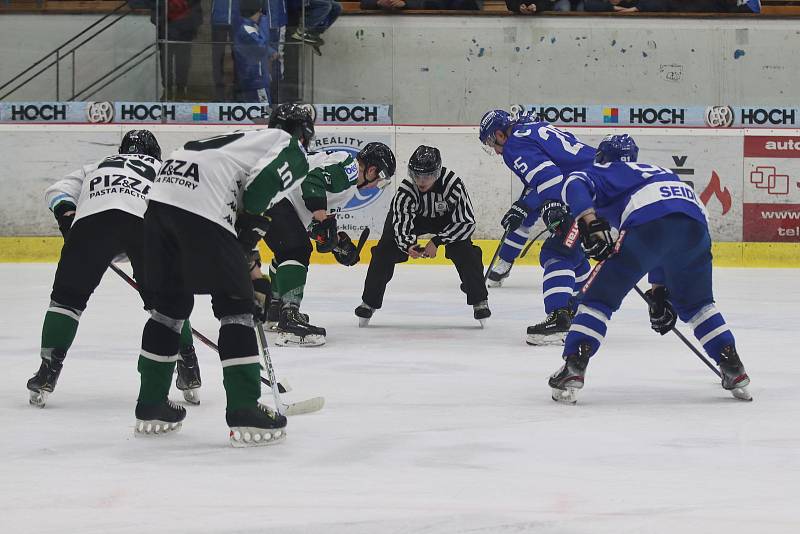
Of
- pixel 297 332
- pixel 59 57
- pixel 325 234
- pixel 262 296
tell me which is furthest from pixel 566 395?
pixel 59 57

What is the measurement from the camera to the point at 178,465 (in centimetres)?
353

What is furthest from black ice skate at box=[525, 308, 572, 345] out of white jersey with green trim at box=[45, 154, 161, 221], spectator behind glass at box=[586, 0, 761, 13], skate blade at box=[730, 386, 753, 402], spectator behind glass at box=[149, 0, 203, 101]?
spectator behind glass at box=[586, 0, 761, 13]

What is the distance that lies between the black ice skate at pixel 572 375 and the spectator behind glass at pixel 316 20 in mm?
6102

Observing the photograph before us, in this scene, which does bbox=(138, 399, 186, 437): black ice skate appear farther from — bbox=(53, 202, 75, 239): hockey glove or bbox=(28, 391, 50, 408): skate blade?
bbox=(53, 202, 75, 239): hockey glove

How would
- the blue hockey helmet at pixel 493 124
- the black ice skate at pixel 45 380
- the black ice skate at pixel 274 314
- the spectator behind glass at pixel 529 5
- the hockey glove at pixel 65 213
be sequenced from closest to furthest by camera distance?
1. the black ice skate at pixel 45 380
2. the hockey glove at pixel 65 213
3. the blue hockey helmet at pixel 493 124
4. the black ice skate at pixel 274 314
5. the spectator behind glass at pixel 529 5

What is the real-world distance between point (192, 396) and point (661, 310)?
1763 mm

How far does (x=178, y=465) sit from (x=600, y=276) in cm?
168

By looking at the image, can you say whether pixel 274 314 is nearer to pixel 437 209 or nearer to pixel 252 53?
pixel 437 209

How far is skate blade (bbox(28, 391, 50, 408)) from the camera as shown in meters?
4.42

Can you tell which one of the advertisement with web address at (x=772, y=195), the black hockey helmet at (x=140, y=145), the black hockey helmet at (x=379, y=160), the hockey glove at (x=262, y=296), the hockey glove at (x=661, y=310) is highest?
the black hockey helmet at (x=140, y=145)

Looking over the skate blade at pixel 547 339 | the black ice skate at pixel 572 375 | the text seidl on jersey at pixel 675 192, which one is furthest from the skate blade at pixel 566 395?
the skate blade at pixel 547 339

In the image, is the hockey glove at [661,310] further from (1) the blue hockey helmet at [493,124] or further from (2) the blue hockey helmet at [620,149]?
(1) the blue hockey helmet at [493,124]

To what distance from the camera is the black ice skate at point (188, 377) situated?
4.47m

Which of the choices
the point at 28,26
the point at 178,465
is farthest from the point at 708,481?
the point at 28,26
